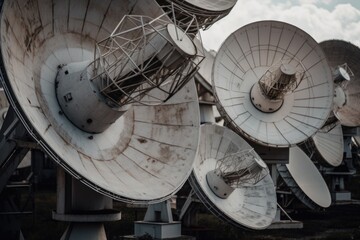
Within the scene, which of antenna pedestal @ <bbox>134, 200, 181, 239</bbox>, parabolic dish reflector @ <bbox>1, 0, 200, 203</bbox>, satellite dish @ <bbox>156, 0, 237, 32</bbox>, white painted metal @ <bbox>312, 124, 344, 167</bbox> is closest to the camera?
parabolic dish reflector @ <bbox>1, 0, 200, 203</bbox>

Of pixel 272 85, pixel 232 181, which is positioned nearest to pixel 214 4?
pixel 272 85

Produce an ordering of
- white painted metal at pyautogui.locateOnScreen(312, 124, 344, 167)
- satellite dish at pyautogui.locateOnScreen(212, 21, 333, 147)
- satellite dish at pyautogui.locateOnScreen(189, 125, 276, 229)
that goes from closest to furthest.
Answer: satellite dish at pyautogui.locateOnScreen(189, 125, 276, 229)
satellite dish at pyautogui.locateOnScreen(212, 21, 333, 147)
white painted metal at pyautogui.locateOnScreen(312, 124, 344, 167)

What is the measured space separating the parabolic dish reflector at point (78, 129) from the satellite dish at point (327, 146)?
1234 inches

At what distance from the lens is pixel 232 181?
33906 millimetres

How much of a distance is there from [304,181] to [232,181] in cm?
1364

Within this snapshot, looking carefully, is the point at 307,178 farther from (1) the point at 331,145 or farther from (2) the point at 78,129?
(2) the point at 78,129

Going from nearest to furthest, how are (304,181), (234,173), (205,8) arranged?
(234,173) < (205,8) < (304,181)

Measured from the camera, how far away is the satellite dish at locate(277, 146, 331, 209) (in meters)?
44.3

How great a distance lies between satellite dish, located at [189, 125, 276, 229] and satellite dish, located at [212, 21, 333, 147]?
2064mm

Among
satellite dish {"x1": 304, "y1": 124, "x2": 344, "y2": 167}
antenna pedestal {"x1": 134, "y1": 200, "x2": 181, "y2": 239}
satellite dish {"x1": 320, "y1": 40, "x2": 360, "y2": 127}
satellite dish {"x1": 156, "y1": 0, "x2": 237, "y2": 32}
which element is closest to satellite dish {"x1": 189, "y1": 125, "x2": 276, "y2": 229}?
antenna pedestal {"x1": 134, "y1": 200, "x2": 181, "y2": 239}

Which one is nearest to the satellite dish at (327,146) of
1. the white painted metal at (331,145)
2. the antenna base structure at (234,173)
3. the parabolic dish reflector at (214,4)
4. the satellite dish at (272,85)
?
the white painted metal at (331,145)

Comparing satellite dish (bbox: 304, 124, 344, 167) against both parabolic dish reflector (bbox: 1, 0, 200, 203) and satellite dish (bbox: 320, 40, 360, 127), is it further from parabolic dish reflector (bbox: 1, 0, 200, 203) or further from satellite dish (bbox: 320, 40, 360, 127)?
parabolic dish reflector (bbox: 1, 0, 200, 203)

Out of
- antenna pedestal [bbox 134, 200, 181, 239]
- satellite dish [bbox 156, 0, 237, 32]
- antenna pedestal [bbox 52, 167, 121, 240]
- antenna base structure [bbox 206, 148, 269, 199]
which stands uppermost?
satellite dish [bbox 156, 0, 237, 32]

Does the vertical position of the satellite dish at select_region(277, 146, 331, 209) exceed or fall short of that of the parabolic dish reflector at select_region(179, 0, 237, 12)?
it falls short
